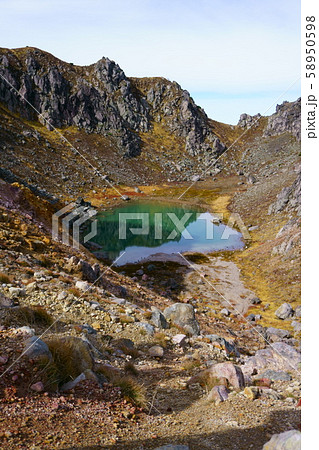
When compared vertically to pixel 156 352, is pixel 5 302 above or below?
Result: above

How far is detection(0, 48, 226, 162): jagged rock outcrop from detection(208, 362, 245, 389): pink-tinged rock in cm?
11480

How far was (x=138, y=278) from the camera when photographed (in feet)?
111

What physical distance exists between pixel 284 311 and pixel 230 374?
59.5ft

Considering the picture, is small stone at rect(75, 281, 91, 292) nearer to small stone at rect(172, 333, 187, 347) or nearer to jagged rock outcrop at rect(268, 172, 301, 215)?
small stone at rect(172, 333, 187, 347)

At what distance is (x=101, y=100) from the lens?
139750 mm

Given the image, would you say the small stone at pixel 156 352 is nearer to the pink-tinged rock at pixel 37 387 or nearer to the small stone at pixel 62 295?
the small stone at pixel 62 295

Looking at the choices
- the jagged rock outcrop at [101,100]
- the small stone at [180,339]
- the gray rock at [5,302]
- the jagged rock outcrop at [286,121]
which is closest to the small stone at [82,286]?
the gray rock at [5,302]

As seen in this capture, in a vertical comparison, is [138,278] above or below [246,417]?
below

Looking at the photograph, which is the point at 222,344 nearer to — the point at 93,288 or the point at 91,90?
the point at 93,288

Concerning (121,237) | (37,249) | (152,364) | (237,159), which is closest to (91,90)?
(237,159)

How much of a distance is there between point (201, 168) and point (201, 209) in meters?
59.5

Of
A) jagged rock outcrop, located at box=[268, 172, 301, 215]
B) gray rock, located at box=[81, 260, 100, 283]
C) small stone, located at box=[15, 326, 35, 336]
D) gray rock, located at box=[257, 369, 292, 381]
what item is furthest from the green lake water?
small stone, located at box=[15, 326, 35, 336]

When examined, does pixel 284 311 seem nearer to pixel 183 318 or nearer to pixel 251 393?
pixel 183 318

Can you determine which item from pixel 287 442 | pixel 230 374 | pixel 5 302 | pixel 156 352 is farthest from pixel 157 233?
pixel 287 442
